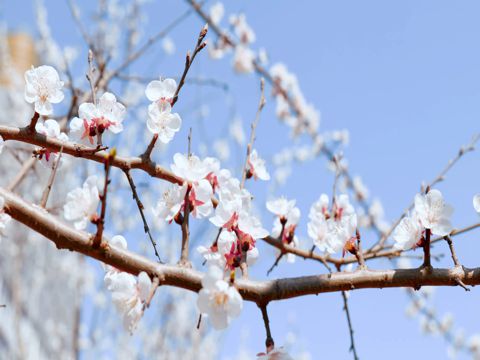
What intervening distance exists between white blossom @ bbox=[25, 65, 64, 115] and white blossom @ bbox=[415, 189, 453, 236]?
104 centimetres

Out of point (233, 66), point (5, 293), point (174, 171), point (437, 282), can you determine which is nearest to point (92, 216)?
point (174, 171)

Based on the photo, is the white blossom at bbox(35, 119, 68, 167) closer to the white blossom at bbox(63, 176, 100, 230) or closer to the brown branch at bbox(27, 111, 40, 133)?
the brown branch at bbox(27, 111, 40, 133)

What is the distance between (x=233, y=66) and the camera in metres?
5.46

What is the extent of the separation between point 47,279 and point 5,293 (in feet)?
4.81

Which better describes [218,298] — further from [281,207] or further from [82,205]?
[281,207]

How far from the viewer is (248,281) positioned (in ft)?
3.44

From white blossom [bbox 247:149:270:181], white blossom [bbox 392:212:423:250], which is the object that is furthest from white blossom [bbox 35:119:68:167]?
white blossom [bbox 392:212:423:250]

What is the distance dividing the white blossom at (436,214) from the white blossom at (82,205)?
0.80 meters

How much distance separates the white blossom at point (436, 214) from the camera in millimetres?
1187

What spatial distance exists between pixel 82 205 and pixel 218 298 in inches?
18.1

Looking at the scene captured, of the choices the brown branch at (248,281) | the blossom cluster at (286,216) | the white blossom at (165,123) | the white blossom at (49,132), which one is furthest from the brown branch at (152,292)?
the blossom cluster at (286,216)

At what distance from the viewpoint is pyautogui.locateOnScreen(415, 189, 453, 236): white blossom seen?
46.7 inches

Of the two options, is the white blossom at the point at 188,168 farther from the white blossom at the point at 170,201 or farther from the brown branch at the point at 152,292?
the brown branch at the point at 152,292

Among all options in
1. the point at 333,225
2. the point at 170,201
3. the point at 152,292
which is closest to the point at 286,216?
the point at 333,225
